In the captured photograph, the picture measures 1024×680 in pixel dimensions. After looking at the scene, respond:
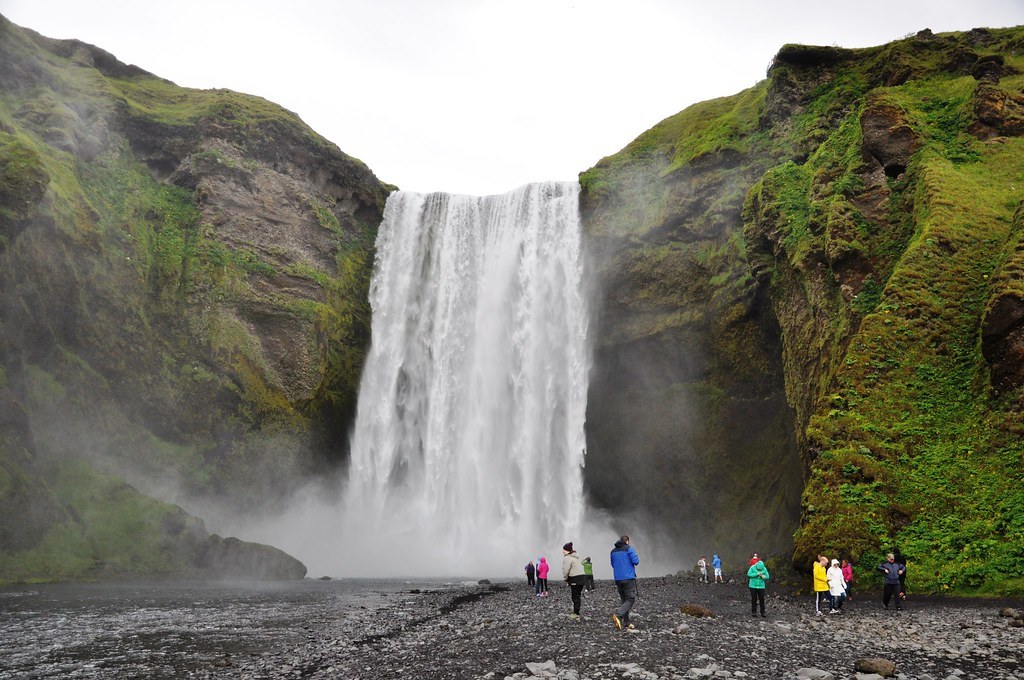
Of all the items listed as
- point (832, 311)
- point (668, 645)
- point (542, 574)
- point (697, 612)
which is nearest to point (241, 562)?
point (542, 574)

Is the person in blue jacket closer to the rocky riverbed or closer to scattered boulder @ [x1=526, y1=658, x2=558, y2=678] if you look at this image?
the rocky riverbed

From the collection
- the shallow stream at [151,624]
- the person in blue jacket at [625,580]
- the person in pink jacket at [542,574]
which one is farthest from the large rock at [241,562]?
the person in blue jacket at [625,580]

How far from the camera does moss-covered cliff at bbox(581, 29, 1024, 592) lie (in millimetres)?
17938

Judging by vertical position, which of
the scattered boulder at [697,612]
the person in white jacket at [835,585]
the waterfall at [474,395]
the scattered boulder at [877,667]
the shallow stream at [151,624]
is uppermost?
the waterfall at [474,395]

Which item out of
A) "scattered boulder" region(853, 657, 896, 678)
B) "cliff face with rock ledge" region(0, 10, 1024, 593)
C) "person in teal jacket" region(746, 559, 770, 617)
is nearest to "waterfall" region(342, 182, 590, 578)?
"cliff face with rock ledge" region(0, 10, 1024, 593)

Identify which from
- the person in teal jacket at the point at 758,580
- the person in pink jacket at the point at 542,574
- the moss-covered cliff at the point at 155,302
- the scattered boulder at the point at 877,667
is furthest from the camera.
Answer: the moss-covered cliff at the point at 155,302

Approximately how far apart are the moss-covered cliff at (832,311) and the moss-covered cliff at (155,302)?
1860cm

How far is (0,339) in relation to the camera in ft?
103

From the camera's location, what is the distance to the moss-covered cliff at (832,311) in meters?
17.9

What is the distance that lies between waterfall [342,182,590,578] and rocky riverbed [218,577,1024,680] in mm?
23146

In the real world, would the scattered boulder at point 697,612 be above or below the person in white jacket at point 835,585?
below

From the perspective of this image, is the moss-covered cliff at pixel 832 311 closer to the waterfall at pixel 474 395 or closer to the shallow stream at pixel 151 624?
the waterfall at pixel 474 395

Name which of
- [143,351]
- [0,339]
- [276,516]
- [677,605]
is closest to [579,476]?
[276,516]

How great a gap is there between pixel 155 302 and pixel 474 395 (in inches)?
796
